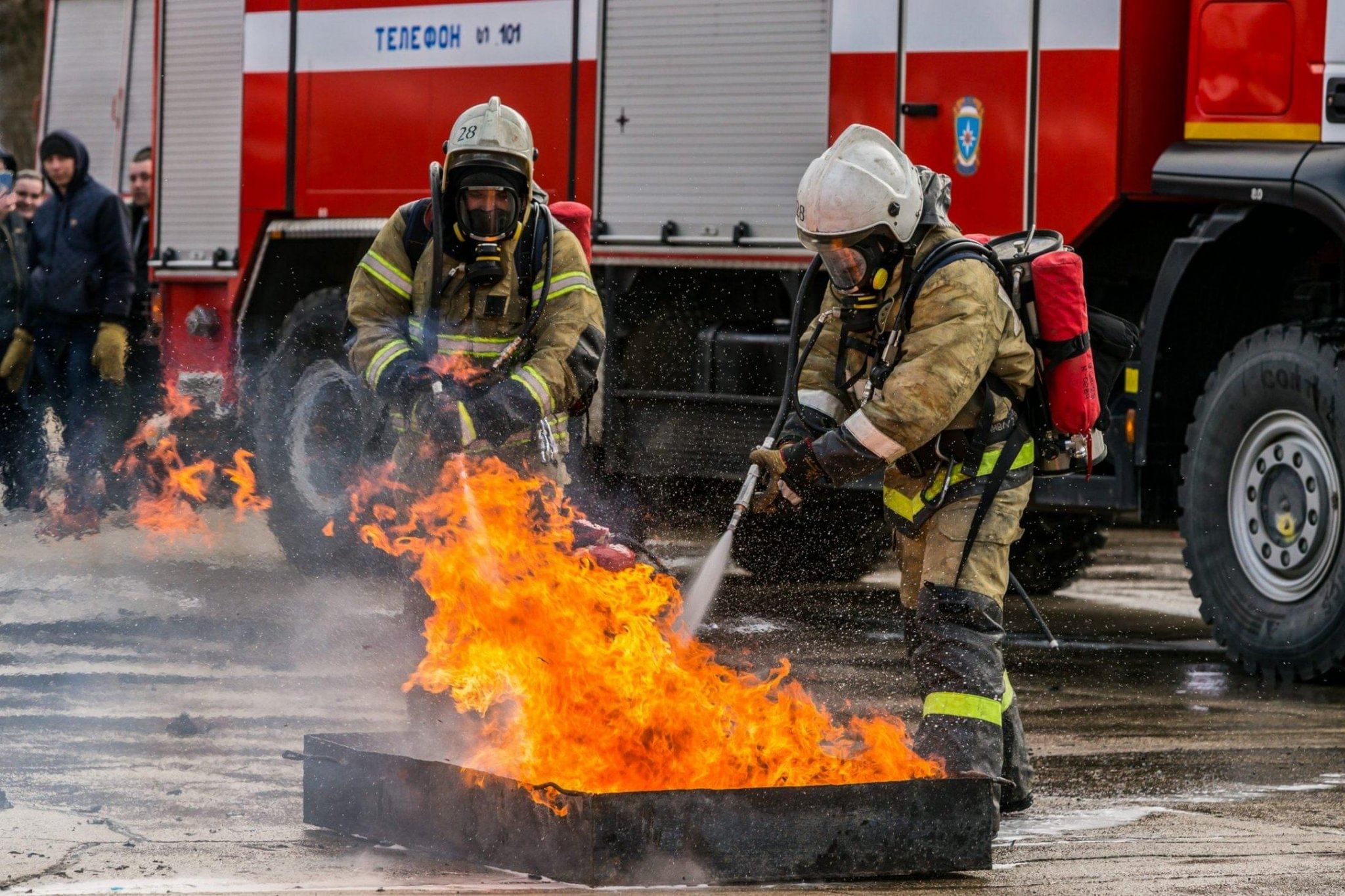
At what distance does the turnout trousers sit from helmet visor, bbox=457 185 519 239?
1499 mm

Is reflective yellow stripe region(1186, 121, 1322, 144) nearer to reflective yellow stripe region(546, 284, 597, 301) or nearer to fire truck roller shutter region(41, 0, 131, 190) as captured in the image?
Result: reflective yellow stripe region(546, 284, 597, 301)

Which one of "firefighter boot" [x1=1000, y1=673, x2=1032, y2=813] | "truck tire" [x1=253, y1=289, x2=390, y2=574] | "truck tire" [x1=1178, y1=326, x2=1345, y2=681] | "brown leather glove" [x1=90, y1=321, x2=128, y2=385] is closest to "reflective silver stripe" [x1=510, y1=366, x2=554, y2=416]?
"firefighter boot" [x1=1000, y1=673, x2=1032, y2=813]

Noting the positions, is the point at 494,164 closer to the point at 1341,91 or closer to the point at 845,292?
the point at 845,292

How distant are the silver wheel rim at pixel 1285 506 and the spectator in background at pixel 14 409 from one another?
6394 mm

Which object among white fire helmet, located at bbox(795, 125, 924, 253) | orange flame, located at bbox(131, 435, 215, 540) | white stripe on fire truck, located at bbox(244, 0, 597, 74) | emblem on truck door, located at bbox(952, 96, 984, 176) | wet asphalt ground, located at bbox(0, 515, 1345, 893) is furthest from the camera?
orange flame, located at bbox(131, 435, 215, 540)

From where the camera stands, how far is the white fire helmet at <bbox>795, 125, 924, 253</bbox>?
525cm

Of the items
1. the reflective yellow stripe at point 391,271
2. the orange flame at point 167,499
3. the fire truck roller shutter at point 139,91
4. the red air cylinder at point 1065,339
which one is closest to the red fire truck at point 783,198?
the orange flame at point 167,499

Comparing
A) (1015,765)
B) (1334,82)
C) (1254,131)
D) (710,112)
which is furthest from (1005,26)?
(1015,765)

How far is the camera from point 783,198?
9.40 metres

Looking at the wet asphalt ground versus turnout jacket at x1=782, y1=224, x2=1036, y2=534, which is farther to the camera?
turnout jacket at x1=782, y1=224, x2=1036, y2=534

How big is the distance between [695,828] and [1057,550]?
5987 mm

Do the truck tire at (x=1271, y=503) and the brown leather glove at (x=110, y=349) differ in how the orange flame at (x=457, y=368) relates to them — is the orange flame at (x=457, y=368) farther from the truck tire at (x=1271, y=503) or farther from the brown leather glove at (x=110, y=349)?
the brown leather glove at (x=110, y=349)

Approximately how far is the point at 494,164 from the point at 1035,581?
17.6ft

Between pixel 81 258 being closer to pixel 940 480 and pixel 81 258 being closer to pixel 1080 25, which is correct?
pixel 1080 25
